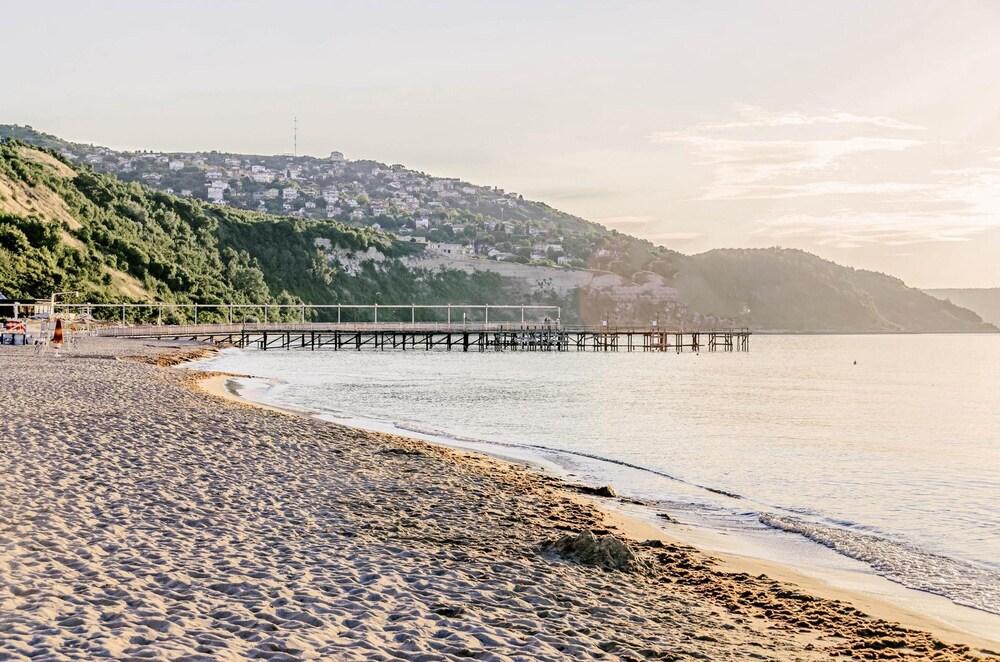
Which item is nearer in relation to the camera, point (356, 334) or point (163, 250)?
point (356, 334)

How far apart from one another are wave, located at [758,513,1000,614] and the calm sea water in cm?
3

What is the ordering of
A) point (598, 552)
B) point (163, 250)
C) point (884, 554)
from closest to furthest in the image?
point (598, 552), point (884, 554), point (163, 250)

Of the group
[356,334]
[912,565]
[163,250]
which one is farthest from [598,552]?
[163,250]

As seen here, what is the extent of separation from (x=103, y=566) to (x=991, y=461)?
20547mm

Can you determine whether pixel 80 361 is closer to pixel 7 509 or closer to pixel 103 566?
pixel 7 509

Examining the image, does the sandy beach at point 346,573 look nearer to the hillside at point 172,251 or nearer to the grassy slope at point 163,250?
the hillside at point 172,251

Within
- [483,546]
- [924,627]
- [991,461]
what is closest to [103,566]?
[483,546]

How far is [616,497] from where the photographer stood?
14.6 meters

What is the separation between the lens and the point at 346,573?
8.01 metres

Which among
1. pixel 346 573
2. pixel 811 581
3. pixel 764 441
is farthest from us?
pixel 764 441

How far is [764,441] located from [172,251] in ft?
312

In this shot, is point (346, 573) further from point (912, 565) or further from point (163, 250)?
point (163, 250)

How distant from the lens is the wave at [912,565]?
9.88 meters

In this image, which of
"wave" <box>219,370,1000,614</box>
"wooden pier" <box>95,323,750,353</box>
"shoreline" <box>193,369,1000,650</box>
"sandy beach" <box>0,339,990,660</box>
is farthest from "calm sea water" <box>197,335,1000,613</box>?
"wooden pier" <box>95,323,750,353</box>
